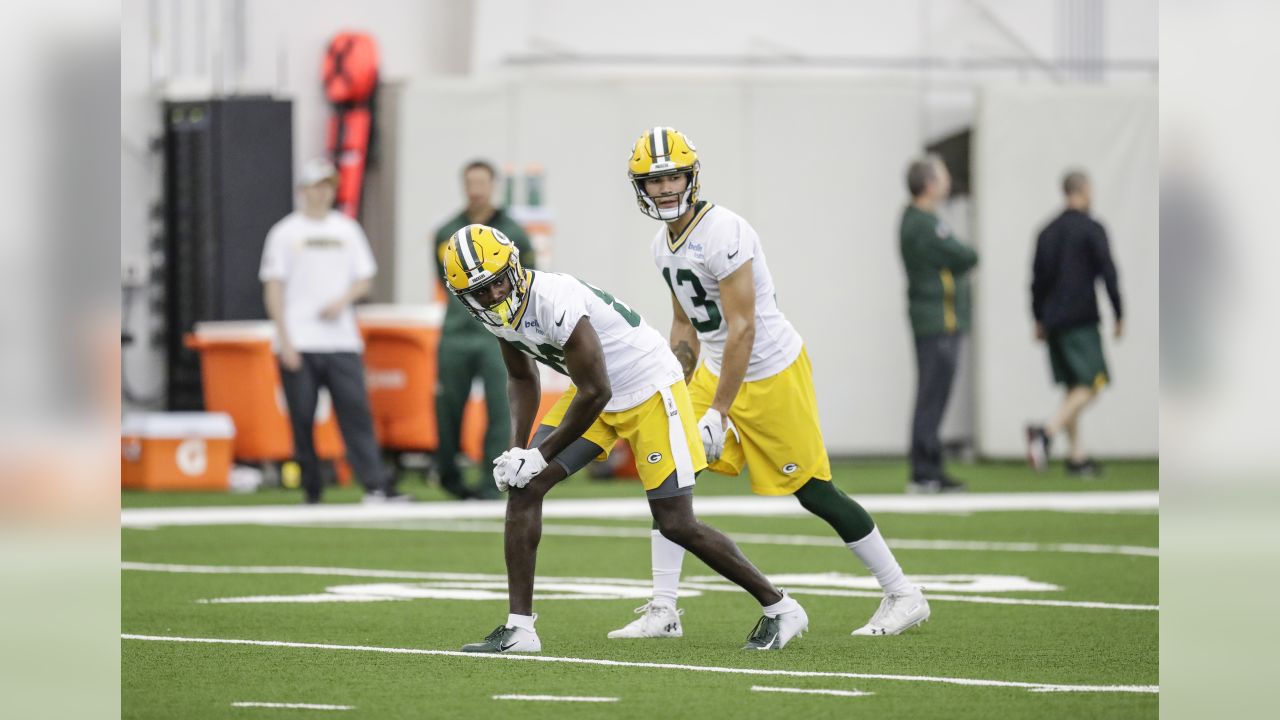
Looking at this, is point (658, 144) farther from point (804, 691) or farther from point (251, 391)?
point (251, 391)

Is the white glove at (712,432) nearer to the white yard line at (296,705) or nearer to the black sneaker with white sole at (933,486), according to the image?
the white yard line at (296,705)

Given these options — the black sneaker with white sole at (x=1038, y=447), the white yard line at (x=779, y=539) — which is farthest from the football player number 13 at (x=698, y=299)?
the black sneaker with white sole at (x=1038, y=447)

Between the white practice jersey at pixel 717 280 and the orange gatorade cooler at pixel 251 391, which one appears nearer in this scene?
the white practice jersey at pixel 717 280

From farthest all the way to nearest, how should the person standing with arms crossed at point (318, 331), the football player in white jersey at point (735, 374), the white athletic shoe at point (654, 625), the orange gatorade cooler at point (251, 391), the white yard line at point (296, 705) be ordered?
the orange gatorade cooler at point (251, 391)
the person standing with arms crossed at point (318, 331)
the white athletic shoe at point (654, 625)
the football player in white jersey at point (735, 374)
the white yard line at point (296, 705)

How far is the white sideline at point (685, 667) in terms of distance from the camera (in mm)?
5738

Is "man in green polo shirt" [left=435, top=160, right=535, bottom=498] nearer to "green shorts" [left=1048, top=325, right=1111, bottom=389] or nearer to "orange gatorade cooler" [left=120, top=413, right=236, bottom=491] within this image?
"orange gatorade cooler" [left=120, top=413, right=236, bottom=491]

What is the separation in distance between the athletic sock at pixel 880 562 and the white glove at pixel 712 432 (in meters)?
0.65

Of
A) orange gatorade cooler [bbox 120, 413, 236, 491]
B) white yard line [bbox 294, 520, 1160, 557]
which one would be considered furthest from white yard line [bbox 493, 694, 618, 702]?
orange gatorade cooler [bbox 120, 413, 236, 491]

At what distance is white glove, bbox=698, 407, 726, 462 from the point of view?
6898mm

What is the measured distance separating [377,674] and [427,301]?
13.1m

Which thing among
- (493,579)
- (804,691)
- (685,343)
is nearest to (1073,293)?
(493,579)

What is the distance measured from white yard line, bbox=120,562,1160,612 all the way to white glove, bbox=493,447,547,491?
2.02m
